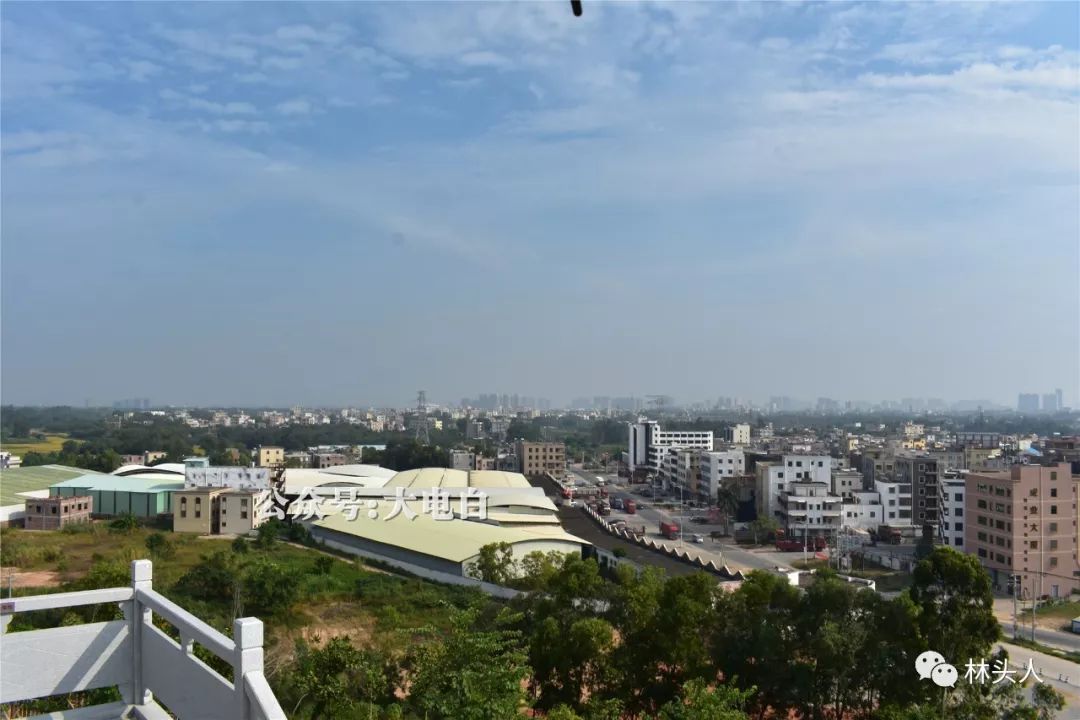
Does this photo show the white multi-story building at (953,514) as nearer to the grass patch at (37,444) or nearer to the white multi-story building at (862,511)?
the white multi-story building at (862,511)

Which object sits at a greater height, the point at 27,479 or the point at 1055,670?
the point at 27,479

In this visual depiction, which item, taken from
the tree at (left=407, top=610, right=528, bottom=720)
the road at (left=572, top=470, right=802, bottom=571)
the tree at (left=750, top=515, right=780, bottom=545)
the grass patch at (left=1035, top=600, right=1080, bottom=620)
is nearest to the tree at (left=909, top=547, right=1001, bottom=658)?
the tree at (left=407, top=610, right=528, bottom=720)

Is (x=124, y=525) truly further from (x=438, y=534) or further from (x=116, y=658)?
(x=116, y=658)

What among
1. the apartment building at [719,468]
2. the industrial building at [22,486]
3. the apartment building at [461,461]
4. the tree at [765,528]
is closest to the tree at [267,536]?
the industrial building at [22,486]

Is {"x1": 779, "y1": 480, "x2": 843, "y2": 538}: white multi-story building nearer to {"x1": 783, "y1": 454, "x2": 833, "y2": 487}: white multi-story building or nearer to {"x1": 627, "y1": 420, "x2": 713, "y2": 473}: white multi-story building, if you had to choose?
{"x1": 783, "y1": 454, "x2": 833, "y2": 487}: white multi-story building

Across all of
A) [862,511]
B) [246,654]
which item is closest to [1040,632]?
[862,511]

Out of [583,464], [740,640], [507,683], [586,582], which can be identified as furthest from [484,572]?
[583,464]
